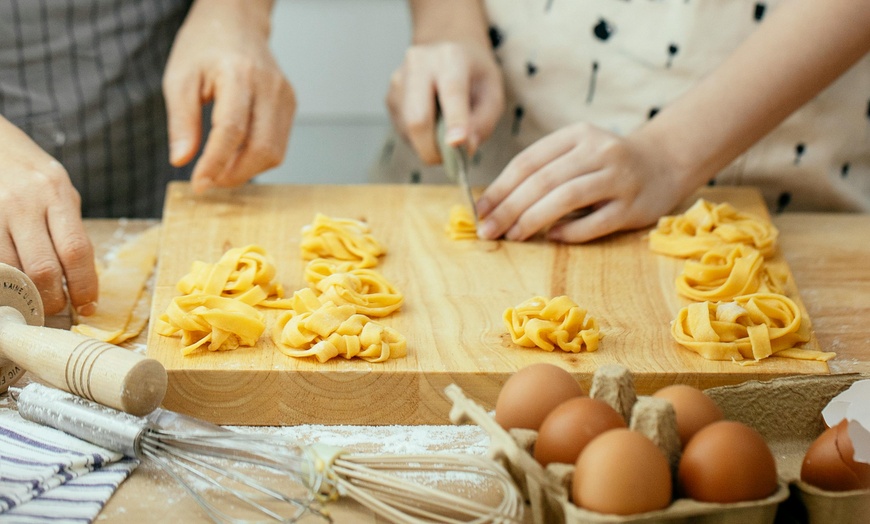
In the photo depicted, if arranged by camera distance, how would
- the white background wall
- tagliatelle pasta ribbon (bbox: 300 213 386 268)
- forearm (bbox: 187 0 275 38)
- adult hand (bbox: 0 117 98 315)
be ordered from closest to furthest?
adult hand (bbox: 0 117 98 315), tagliatelle pasta ribbon (bbox: 300 213 386 268), forearm (bbox: 187 0 275 38), the white background wall

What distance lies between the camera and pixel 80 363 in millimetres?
947

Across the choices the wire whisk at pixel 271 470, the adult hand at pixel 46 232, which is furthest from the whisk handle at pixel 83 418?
the adult hand at pixel 46 232

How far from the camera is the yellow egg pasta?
1.54 metres

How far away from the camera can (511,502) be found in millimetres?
788

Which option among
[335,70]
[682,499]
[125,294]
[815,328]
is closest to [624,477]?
[682,499]

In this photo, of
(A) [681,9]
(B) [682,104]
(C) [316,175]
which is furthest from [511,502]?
(C) [316,175]

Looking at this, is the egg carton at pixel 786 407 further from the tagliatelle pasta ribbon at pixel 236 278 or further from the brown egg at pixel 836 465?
the tagliatelle pasta ribbon at pixel 236 278

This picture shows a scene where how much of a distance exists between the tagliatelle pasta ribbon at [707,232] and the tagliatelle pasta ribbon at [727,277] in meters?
0.06

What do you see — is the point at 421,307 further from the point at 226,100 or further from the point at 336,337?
the point at 226,100


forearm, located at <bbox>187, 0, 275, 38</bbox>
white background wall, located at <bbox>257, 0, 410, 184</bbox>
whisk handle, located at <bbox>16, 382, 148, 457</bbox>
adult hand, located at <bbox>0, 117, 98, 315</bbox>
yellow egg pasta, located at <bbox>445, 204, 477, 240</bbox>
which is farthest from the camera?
white background wall, located at <bbox>257, 0, 410, 184</bbox>

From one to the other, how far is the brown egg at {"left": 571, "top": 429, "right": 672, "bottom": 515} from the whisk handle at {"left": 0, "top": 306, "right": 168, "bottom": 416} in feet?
1.53

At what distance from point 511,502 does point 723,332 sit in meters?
0.49

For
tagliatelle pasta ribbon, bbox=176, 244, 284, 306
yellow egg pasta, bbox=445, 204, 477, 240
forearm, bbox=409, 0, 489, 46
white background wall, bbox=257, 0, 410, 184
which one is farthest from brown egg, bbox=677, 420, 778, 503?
white background wall, bbox=257, 0, 410, 184

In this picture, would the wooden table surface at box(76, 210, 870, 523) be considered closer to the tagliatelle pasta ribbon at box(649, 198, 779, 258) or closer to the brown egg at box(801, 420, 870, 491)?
the tagliatelle pasta ribbon at box(649, 198, 779, 258)
